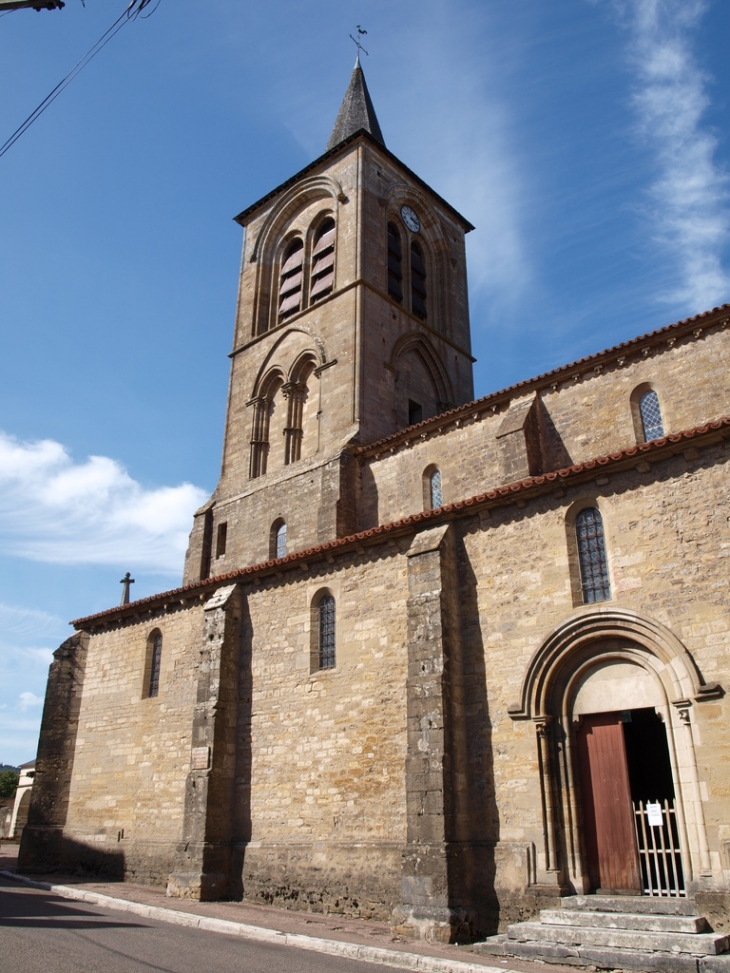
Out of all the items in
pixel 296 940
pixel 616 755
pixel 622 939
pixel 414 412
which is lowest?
pixel 296 940

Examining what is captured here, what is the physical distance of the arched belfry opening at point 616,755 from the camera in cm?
971

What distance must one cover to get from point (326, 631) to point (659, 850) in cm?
659

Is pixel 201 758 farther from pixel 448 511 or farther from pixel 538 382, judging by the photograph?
pixel 538 382

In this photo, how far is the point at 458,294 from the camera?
28.2 m

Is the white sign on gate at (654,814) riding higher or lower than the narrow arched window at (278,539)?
lower

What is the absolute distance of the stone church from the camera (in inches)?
404

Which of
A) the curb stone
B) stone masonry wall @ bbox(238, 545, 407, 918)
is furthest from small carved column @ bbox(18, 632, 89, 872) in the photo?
stone masonry wall @ bbox(238, 545, 407, 918)

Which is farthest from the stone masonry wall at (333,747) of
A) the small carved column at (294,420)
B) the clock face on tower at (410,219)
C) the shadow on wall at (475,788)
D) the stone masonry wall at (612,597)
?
the clock face on tower at (410,219)

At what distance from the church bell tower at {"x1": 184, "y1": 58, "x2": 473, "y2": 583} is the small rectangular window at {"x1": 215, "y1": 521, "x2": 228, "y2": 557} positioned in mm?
33

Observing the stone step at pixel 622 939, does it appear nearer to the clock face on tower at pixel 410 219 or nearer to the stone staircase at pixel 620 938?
the stone staircase at pixel 620 938

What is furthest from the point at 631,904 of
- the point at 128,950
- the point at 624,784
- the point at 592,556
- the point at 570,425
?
the point at 570,425

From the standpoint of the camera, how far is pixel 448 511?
503 inches

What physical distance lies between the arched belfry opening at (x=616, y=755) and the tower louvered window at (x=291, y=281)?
18.0 metres

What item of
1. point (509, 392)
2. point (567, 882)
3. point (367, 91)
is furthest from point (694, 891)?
point (367, 91)
